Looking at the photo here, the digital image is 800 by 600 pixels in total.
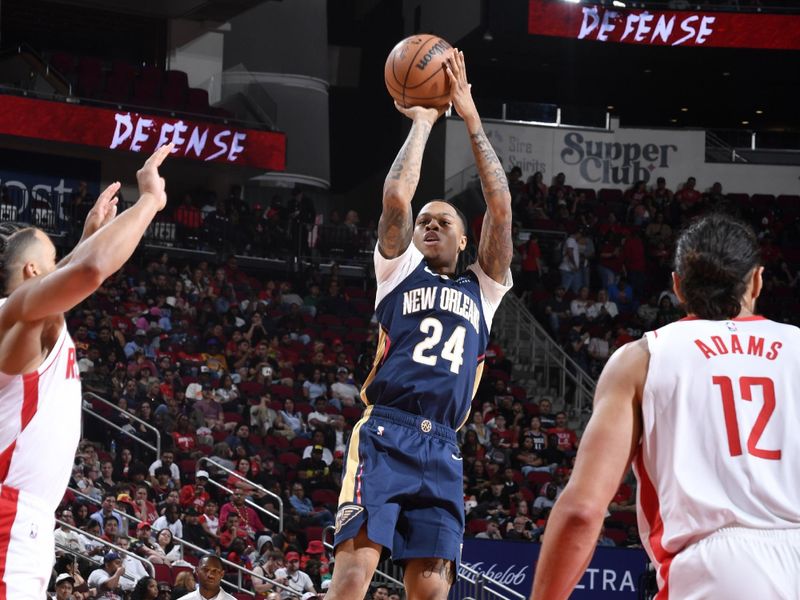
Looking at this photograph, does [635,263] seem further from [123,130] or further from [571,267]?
[123,130]

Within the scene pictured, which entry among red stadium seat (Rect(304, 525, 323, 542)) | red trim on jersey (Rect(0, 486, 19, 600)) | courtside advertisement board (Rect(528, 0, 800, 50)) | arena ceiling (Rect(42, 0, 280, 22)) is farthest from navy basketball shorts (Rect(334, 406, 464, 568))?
arena ceiling (Rect(42, 0, 280, 22))

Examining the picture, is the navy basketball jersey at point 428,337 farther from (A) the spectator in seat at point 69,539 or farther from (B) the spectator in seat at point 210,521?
(B) the spectator in seat at point 210,521

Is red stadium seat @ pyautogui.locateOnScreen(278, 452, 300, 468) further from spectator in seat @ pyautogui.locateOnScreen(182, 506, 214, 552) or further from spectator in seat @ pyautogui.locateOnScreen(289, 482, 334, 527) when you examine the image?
spectator in seat @ pyautogui.locateOnScreen(182, 506, 214, 552)

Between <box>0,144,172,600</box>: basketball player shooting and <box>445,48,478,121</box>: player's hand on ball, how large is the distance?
210cm

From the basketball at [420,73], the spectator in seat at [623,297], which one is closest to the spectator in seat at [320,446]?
the spectator in seat at [623,297]

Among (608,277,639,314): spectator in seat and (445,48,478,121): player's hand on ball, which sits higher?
(445,48,478,121): player's hand on ball

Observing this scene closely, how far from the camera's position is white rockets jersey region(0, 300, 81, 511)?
13.1 feet

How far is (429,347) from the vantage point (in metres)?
5.50

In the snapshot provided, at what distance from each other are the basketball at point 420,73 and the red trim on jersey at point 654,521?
11.2 feet

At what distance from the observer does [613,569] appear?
13570mm

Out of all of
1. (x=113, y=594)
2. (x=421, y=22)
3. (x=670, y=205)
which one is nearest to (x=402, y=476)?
(x=113, y=594)

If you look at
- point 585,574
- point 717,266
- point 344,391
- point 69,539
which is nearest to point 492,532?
point 585,574

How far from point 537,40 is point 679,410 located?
21422 mm

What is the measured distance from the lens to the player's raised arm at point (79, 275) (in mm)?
3646
